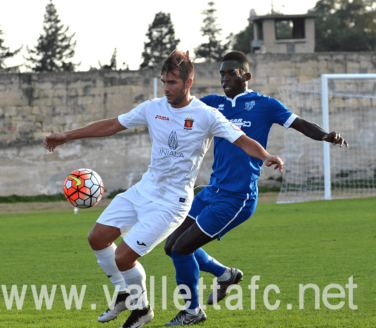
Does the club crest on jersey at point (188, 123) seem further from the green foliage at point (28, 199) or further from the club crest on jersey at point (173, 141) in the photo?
the green foliage at point (28, 199)

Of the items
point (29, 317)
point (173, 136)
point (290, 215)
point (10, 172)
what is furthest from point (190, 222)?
point (10, 172)

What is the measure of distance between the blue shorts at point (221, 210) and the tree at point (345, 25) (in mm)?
45905

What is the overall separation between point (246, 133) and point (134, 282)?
1640 mm

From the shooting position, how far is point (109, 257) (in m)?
4.44

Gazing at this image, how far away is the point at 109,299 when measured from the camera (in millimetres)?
5188

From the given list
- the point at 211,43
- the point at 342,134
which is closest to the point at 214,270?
the point at 342,134

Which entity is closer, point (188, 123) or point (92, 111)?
point (188, 123)

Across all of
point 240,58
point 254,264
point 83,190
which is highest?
point 240,58

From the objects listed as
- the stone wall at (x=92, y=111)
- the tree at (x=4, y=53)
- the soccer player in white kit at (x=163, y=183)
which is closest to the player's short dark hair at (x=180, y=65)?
the soccer player in white kit at (x=163, y=183)

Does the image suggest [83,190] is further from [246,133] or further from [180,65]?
[180,65]

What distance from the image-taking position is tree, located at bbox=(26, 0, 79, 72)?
47.9m

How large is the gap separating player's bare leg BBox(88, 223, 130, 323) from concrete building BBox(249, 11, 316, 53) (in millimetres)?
28729

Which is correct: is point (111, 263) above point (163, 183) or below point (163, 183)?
below

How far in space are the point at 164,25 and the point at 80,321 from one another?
49412 mm
